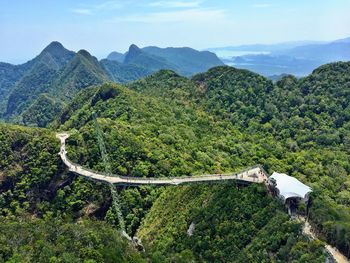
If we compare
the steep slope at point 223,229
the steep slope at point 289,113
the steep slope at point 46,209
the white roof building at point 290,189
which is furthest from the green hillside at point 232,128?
the steep slope at point 46,209

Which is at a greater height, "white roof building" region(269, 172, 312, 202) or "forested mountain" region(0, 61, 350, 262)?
"white roof building" region(269, 172, 312, 202)

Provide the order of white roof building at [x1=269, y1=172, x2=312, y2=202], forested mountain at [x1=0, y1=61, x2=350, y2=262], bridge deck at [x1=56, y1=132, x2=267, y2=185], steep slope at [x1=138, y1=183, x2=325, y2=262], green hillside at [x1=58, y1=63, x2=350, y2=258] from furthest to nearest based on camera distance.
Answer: green hillside at [x1=58, y1=63, x2=350, y2=258] → bridge deck at [x1=56, y1=132, x2=267, y2=185] → forested mountain at [x1=0, y1=61, x2=350, y2=262] → white roof building at [x1=269, y1=172, x2=312, y2=202] → steep slope at [x1=138, y1=183, x2=325, y2=262]

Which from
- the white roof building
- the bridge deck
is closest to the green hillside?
the white roof building

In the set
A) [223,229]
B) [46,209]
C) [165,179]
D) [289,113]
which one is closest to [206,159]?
[165,179]

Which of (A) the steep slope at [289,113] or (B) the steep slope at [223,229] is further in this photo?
(A) the steep slope at [289,113]

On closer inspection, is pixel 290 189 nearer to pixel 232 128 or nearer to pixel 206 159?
pixel 206 159

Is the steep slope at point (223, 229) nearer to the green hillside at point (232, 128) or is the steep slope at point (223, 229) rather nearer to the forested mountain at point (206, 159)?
the forested mountain at point (206, 159)

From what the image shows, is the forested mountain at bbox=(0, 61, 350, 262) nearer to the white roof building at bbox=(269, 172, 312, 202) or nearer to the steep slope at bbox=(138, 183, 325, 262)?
the steep slope at bbox=(138, 183, 325, 262)
